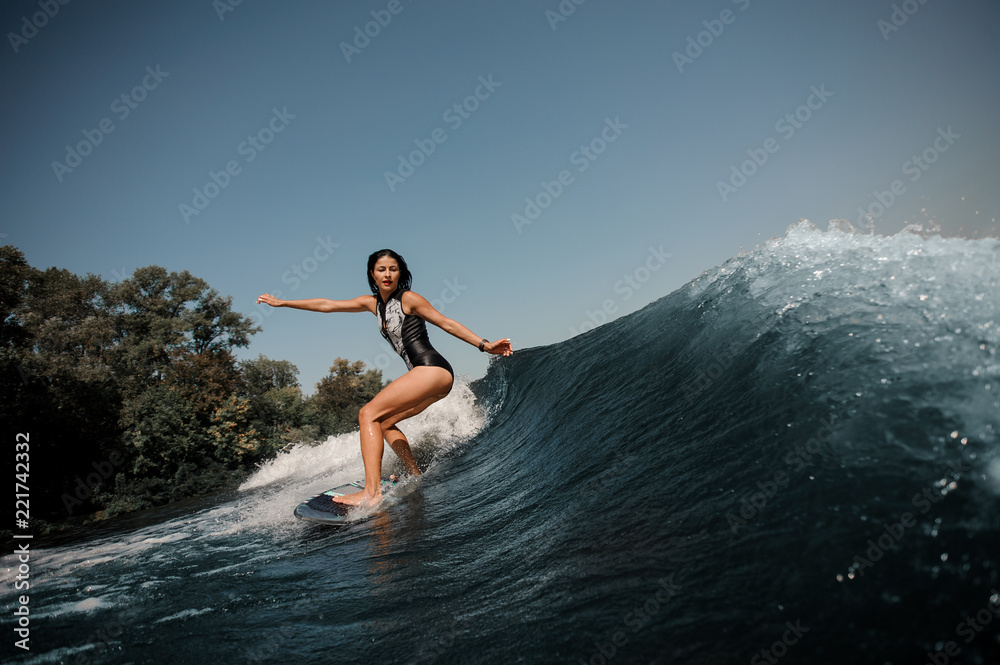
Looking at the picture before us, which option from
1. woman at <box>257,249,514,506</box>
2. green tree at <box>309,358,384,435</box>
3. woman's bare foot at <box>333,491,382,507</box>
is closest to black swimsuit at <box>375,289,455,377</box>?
woman at <box>257,249,514,506</box>

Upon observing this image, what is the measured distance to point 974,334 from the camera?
1961 mm

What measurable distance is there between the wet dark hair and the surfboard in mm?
1965

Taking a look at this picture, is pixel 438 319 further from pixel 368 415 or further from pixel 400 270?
pixel 368 415

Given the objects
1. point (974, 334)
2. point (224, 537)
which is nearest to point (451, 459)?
point (224, 537)

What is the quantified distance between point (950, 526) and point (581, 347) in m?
8.08

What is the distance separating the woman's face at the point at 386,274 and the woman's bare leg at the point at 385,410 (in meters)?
0.86

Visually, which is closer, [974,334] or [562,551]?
[974,334]

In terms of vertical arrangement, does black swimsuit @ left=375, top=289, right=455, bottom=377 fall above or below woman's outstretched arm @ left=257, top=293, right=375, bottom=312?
below

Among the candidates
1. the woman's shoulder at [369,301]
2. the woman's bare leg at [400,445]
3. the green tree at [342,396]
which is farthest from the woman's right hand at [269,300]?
the green tree at [342,396]

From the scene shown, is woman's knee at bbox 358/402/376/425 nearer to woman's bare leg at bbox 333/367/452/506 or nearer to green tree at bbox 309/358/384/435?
woman's bare leg at bbox 333/367/452/506

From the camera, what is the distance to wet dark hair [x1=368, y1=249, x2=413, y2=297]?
16.0ft

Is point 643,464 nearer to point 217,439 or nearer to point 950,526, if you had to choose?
point 950,526

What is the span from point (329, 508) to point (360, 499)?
271 mm

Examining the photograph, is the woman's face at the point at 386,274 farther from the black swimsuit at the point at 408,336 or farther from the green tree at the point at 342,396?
the green tree at the point at 342,396
